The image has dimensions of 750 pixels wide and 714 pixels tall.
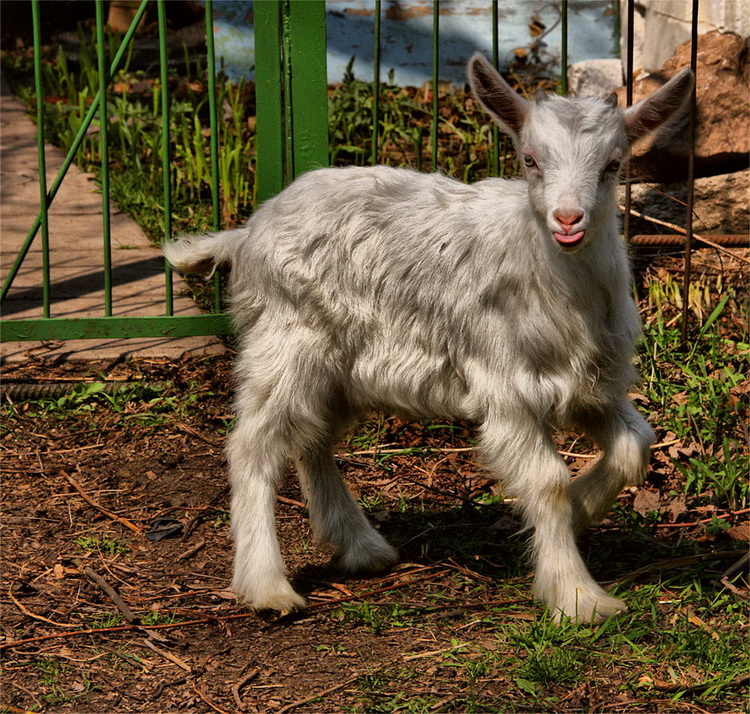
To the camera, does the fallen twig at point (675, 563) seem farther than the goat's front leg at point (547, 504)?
Yes

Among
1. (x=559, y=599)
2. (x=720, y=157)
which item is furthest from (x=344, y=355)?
(x=720, y=157)

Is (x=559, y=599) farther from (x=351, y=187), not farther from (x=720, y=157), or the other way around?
(x=720, y=157)

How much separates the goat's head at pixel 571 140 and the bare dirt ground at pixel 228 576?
1298 mm

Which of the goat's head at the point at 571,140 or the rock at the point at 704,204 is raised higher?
the goat's head at the point at 571,140

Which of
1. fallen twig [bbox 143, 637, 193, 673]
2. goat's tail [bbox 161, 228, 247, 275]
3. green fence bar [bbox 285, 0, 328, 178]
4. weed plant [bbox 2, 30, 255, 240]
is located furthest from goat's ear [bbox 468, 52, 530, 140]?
weed plant [bbox 2, 30, 255, 240]

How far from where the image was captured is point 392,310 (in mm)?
3748

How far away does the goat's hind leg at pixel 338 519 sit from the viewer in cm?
398

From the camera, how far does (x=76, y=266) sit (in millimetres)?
6617

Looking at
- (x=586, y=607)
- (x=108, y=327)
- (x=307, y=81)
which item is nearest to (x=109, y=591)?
(x=586, y=607)

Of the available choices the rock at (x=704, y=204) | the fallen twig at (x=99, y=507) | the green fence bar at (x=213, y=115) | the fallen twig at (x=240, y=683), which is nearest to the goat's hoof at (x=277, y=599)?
the fallen twig at (x=240, y=683)

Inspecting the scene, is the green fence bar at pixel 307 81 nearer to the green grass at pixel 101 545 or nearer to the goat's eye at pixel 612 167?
the green grass at pixel 101 545

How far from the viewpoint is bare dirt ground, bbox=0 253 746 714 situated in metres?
3.22

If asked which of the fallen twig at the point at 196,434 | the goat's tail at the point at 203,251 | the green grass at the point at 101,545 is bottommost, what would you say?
the green grass at the point at 101,545

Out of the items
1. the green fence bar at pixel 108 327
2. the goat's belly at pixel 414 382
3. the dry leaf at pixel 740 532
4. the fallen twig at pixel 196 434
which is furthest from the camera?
the green fence bar at pixel 108 327
